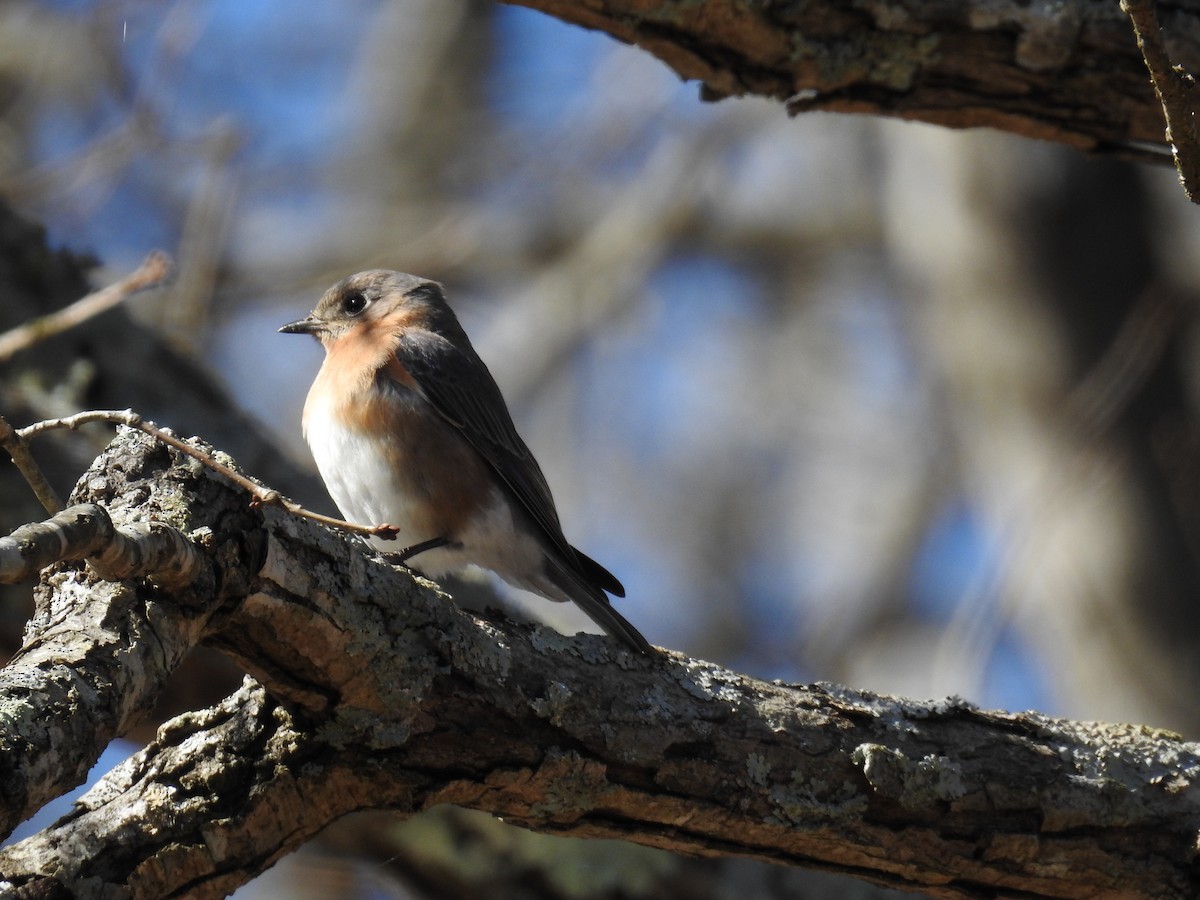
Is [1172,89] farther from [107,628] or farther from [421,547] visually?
[421,547]

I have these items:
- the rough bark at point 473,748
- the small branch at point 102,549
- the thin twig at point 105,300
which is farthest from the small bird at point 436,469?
the small branch at point 102,549

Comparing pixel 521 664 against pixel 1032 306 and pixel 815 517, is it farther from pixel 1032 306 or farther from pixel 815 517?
pixel 815 517

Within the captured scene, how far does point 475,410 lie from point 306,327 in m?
1.11

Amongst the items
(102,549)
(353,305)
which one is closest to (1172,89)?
(102,549)

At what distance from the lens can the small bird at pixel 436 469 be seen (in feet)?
14.9

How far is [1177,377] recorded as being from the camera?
654 centimetres

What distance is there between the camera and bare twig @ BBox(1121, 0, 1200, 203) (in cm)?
240

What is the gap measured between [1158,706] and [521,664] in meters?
4.00

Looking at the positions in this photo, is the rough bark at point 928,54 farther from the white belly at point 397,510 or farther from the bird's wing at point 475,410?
the white belly at point 397,510

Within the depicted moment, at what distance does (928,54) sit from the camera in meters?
3.90

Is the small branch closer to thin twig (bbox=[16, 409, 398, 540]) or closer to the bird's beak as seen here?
thin twig (bbox=[16, 409, 398, 540])

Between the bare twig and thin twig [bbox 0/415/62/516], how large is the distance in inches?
82.7

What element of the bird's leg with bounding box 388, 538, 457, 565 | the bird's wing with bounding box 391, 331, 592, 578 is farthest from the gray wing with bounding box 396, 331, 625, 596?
the bird's leg with bounding box 388, 538, 457, 565

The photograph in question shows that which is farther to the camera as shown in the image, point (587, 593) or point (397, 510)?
point (397, 510)
